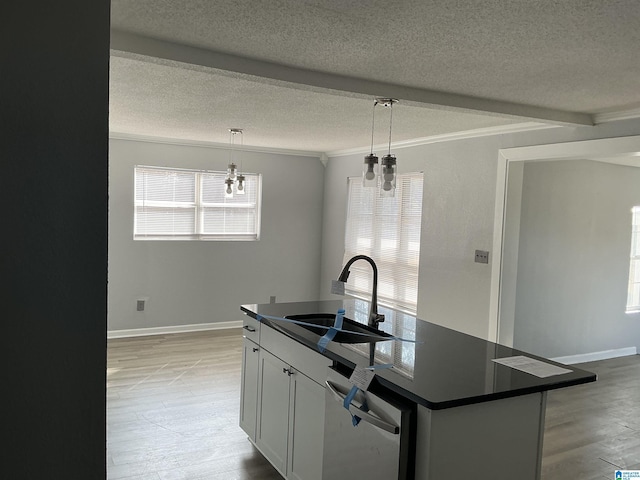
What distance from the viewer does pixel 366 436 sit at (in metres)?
2.04

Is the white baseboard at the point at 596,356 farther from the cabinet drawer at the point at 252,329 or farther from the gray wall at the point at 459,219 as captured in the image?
the cabinet drawer at the point at 252,329

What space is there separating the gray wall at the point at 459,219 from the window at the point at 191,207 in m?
2.11

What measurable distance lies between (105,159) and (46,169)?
4.3 inches

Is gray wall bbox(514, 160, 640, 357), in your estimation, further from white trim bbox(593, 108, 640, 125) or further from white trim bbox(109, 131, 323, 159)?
white trim bbox(109, 131, 323, 159)

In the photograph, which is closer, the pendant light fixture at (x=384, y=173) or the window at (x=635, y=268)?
the pendant light fixture at (x=384, y=173)

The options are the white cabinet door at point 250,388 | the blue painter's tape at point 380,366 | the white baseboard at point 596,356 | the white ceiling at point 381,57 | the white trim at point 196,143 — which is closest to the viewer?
the white ceiling at point 381,57

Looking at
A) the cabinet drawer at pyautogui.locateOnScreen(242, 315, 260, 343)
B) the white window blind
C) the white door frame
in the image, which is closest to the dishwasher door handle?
the cabinet drawer at pyautogui.locateOnScreen(242, 315, 260, 343)

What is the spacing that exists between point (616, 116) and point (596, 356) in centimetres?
304

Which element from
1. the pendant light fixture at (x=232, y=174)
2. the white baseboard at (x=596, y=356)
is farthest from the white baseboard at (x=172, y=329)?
the white baseboard at (x=596, y=356)

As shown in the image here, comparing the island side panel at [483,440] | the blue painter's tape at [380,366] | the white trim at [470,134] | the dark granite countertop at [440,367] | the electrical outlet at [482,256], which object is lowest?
the island side panel at [483,440]

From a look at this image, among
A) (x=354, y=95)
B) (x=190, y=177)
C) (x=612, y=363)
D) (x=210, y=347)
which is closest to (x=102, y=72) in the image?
(x=354, y=95)

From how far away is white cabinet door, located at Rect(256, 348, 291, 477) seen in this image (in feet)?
9.22

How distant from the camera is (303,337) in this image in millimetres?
2594

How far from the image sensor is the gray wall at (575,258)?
5012 millimetres
